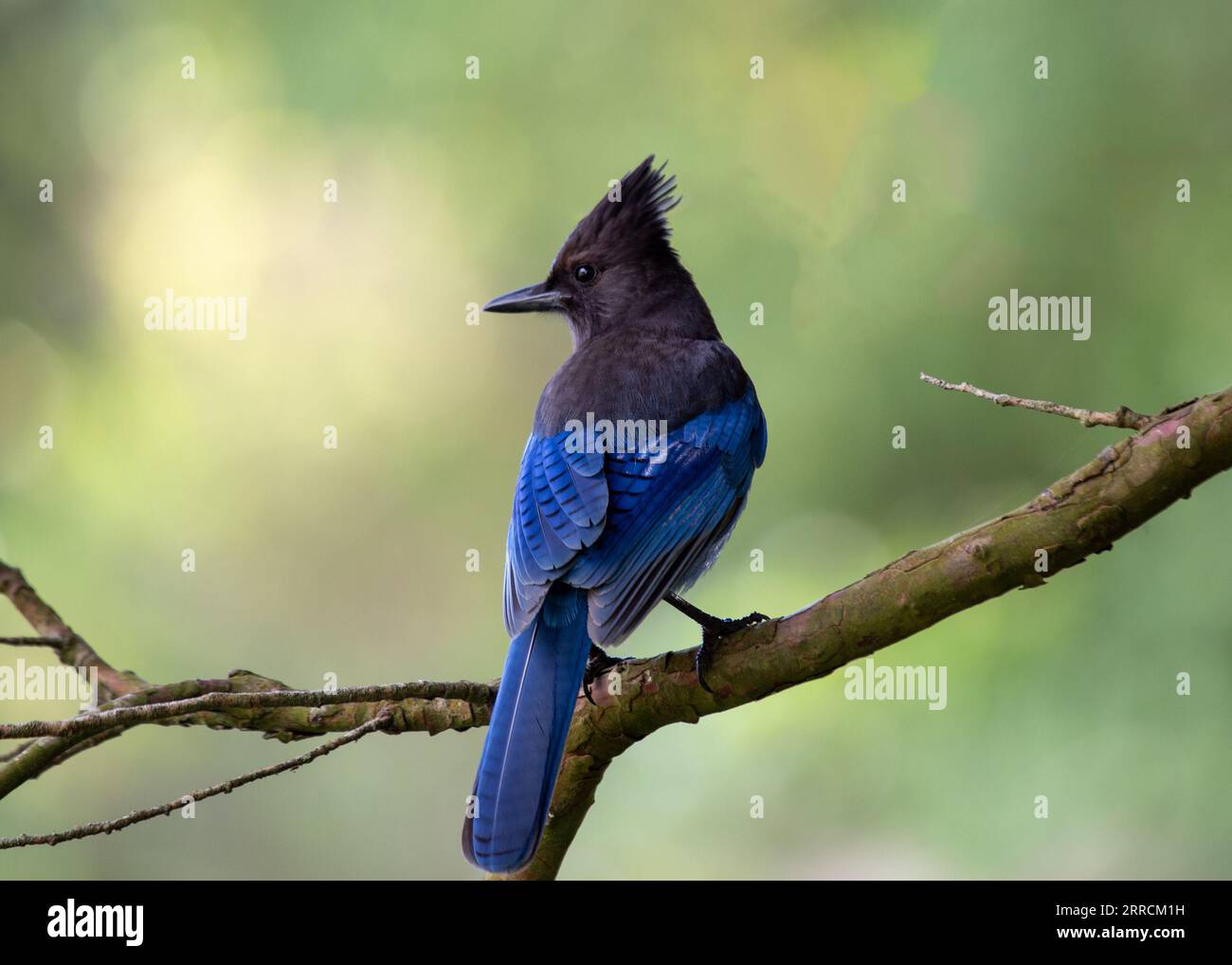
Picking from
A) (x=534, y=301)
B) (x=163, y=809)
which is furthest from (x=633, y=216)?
(x=163, y=809)

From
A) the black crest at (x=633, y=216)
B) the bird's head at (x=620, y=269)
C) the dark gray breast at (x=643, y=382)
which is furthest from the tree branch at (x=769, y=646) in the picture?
the black crest at (x=633, y=216)

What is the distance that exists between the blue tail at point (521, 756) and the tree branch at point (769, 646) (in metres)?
0.07

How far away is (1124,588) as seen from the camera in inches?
133

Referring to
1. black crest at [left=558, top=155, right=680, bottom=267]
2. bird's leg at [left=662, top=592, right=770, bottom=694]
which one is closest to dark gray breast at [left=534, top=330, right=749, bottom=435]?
black crest at [left=558, top=155, right=680, bottom=267]

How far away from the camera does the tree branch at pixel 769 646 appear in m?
1.82

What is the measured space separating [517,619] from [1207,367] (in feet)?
6.55

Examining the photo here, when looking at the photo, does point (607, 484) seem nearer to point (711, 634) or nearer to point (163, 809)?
point (711, 634)

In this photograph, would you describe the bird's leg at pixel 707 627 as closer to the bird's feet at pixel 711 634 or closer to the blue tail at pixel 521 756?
the bird's feet at pixel 711 634

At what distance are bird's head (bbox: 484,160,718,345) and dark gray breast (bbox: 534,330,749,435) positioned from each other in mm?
196

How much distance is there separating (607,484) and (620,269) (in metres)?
0.96

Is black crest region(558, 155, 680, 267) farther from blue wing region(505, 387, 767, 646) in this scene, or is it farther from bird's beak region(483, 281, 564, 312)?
blue wing region(505, 387, 767, 646)

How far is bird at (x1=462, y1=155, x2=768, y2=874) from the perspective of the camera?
219 centimetres

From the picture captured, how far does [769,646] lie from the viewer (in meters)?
2.17
